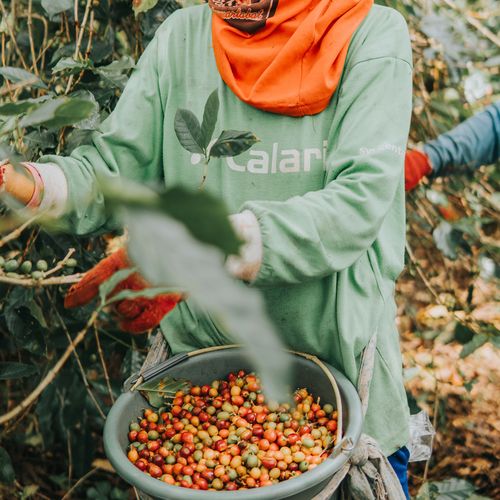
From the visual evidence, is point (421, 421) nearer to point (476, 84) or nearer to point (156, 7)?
point (156, 7)

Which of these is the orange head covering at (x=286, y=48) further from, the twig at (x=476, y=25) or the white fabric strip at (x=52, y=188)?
the twig at (x=476, y=25)

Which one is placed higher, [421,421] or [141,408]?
[141,408]

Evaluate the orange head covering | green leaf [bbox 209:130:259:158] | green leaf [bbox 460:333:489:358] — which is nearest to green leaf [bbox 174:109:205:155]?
green leaf [bbox 209:130:259:158]

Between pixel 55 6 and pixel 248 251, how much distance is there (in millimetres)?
831

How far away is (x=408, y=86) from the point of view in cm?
118

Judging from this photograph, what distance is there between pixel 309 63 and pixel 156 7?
648 millimetres

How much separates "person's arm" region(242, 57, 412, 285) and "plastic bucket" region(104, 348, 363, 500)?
9.6 inches

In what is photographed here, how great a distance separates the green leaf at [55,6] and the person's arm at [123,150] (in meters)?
0.25

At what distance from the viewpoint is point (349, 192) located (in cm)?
105

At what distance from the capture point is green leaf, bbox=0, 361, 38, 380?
152 cm

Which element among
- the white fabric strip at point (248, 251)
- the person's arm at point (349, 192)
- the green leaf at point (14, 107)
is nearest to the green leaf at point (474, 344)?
the person's arm at point (349, 192)

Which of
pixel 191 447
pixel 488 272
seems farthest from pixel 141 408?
pixel 488 272

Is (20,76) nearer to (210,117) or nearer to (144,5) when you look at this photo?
(144,5)

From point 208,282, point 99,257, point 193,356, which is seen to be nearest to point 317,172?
point 193,356
